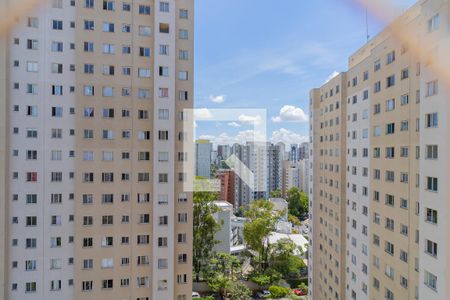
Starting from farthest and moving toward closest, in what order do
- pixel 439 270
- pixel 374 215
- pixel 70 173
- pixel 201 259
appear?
pixel 201 259 < pixel 374 215 < pixel 70 173 < pixel 439 270

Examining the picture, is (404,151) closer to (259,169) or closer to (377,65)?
(377,65)

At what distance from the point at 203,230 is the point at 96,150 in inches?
128

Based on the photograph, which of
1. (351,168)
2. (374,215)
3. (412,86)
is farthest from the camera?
(351,168)

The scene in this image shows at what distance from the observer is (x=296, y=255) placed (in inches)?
283

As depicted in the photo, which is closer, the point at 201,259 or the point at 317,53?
the point at 317,53

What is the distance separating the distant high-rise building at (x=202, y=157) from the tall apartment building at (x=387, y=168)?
83.8 inches

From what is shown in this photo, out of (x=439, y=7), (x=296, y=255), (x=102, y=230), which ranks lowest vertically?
(x=296, y=255)

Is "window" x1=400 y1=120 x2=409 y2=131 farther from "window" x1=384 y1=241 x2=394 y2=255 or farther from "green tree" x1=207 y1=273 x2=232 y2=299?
"green tree" x1=207 y1=273 x2=232 y2=299

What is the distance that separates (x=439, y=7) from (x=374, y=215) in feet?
8.04

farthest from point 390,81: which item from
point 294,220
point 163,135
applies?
point 294,220

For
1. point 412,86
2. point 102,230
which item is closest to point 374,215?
point 412,86

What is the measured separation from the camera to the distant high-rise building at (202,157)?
333cm

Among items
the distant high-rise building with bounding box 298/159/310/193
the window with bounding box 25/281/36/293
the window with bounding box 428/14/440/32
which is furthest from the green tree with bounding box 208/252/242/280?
the window with bounding box 428/14/440/32

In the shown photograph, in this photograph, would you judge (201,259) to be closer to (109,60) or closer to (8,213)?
(8,213)
